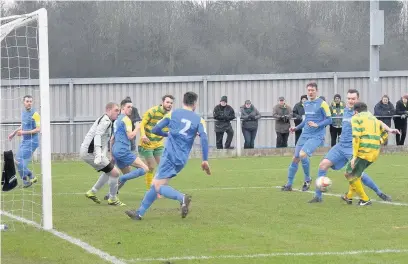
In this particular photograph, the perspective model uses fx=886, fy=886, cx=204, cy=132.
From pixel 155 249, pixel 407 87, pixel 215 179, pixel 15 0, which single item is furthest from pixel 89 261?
pixel 407 87

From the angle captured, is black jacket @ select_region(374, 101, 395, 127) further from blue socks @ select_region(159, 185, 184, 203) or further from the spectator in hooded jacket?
blue socks @ select_region(159, 185, 184, 203)

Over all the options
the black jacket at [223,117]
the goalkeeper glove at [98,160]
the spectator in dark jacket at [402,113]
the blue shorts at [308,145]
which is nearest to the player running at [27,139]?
the goalkeeper glove at [98,160]

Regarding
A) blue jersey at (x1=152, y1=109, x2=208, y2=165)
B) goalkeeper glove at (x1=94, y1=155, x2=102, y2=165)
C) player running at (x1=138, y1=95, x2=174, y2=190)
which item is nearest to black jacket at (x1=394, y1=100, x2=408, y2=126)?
player running at (x1=138, y1=95, x2=174, y2=190)

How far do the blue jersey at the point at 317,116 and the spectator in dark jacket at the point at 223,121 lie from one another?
13.1 meters

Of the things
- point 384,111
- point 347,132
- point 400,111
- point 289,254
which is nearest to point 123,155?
point 347,132

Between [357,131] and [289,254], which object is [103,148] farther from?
[289,254]

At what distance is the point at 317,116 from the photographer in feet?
54.3

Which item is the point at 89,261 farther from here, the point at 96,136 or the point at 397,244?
the point at 96,136

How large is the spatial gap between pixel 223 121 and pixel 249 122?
0.89 m

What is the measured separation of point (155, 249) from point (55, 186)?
10117 millimetres

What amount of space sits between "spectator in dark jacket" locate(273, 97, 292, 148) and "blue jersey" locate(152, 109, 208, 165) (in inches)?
693

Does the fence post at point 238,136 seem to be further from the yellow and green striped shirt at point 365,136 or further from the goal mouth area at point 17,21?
the goal mouth area at point 17,21

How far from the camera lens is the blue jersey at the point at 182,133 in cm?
1226

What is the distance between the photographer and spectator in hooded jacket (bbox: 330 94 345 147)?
29.0 meters
